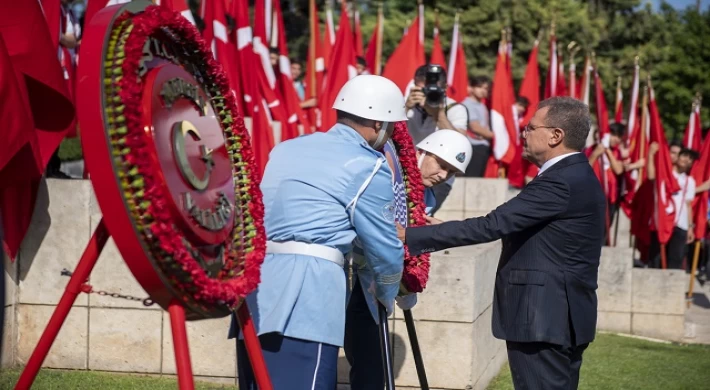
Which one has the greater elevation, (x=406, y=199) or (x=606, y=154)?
(x=406, y=199)

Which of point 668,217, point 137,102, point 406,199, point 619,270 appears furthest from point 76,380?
point 668,217

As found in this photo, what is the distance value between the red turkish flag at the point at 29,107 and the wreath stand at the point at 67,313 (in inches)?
69.3

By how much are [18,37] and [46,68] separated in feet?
0.84

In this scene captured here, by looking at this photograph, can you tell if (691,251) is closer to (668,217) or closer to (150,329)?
(668,217)

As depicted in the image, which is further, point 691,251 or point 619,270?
point 691,251

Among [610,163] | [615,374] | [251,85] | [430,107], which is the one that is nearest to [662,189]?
[610,163]

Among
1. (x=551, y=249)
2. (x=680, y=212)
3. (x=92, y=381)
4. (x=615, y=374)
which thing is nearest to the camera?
(x=551, y=249)

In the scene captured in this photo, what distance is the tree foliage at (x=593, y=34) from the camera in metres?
35.3

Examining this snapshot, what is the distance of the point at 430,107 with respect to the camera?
872cm

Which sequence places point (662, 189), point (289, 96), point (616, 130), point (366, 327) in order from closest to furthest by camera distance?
point (366, 327)
point (289, 96)
point (662, 189)
point (616, 130)

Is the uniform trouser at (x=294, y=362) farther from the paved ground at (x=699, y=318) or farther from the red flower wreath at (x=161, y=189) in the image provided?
the paved ground at (x=699, y=318)

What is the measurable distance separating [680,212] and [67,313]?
10929 mm

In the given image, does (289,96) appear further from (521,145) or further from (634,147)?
(634,147)

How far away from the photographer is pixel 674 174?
13.6m
